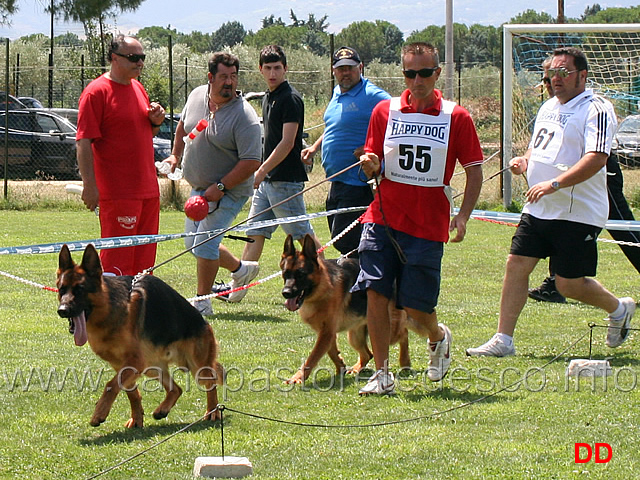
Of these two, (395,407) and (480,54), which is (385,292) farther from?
(480,54)

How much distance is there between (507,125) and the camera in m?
14.1

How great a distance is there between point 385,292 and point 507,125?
29.1 ft

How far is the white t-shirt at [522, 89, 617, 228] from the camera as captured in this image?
6.43 m

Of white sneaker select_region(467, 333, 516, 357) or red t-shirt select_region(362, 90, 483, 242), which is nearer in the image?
red t-shirt select_region(362, 90, 483, 242)

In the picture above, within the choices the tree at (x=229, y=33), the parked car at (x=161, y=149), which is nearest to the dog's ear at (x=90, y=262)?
the parked car at (x=161, y=149)

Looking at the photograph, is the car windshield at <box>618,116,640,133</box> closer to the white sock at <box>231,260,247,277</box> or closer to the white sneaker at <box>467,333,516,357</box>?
the white sock at <box>231,260,247,277</box>

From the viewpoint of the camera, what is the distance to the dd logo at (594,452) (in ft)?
14.3

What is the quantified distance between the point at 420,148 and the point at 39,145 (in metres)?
→ 17.3

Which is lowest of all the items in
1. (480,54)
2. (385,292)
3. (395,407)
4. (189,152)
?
(395,407)

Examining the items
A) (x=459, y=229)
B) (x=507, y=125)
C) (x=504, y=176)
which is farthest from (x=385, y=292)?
(x=504, y=176)

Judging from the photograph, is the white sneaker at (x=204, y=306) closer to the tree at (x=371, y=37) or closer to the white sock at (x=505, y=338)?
Answer: the white sock at (x=505, y=338)

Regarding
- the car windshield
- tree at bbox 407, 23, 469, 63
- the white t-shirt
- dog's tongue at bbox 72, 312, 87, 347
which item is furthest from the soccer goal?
tree at bbox 407, 23, 469, 63

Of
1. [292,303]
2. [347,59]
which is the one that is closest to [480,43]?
[347,59]

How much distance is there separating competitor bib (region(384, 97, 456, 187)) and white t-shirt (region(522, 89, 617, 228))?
3.96 feet
